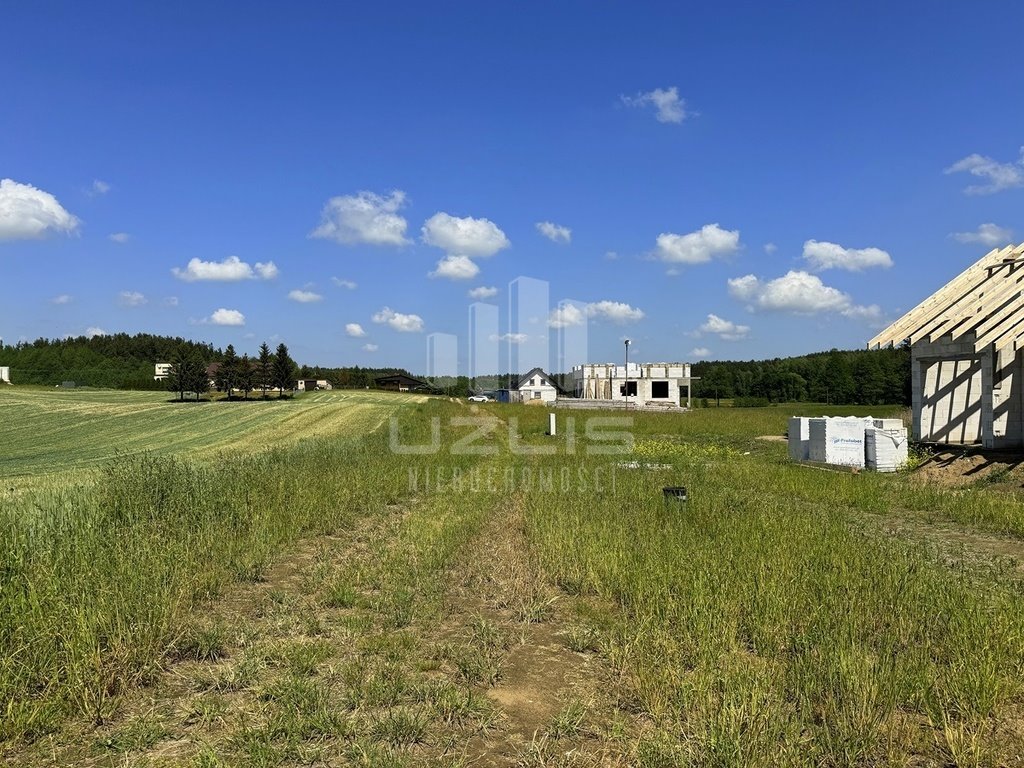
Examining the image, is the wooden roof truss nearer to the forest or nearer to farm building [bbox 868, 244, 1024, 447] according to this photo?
farm building [bbox 868, 244, 1024, 447]

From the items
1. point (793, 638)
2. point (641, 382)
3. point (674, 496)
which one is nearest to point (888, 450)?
point (674, 496)

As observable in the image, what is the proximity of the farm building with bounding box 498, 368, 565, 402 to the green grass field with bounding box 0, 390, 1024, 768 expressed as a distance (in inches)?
2763

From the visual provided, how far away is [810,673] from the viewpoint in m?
4.07

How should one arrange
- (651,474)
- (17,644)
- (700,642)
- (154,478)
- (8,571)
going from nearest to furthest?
(17,644), (700,642), (8,571), (154,478), (651,474)

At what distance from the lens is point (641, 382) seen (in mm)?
67750

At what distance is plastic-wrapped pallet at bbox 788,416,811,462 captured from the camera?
1861 cm

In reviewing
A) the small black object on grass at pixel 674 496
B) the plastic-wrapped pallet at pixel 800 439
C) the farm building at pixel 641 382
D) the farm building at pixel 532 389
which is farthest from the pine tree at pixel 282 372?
the small black object on grass at pixel 674 496

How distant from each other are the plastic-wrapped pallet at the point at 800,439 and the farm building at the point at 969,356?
129 inches

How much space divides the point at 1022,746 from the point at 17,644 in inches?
245

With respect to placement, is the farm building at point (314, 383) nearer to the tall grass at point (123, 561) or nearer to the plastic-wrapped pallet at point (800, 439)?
the plastic-wrapped pallet at point (800, 439)

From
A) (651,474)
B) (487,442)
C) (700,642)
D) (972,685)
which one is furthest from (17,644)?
(487,442)

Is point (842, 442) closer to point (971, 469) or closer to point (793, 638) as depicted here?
point (971, 469)

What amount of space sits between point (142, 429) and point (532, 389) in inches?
2100

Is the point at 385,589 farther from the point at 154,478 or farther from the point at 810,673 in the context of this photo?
the point at 154,478
